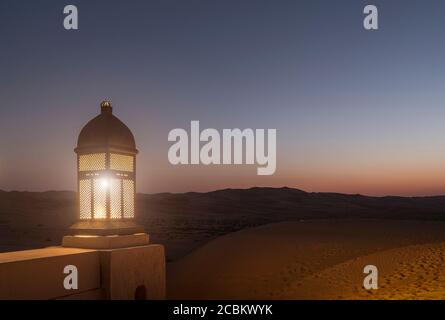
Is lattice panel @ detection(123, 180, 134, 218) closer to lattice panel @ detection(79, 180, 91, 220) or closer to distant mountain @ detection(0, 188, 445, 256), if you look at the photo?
lattice panel @ detection(79, 180, 91, 220)

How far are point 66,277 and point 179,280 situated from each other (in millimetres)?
7654

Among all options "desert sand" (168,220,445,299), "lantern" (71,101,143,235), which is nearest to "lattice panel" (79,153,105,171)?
"lantern" (71,101,143,235)

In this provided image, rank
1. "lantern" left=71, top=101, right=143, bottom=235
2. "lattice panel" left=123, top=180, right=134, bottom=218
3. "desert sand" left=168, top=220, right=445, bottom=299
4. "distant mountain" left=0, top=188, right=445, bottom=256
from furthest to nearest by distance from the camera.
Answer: "distant mountain" left=0, top=188, right=445, bottom=256
"desert sand" left=168, top=220, right=445, bottom=299
"lattice panel" left=123, top=180, right=134, bottom=218
"lantern" left=71, top=101, right=143, bottom=235

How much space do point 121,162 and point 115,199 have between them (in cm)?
80

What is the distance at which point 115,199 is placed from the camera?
9500 mm

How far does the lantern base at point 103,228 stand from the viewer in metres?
9.13

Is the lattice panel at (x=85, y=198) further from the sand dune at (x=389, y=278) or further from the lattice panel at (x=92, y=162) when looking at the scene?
the sand dune at (x=389, y=278)

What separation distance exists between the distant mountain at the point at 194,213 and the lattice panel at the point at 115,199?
15569 mm

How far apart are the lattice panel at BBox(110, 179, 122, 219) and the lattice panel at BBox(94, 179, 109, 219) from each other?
0.12 metres

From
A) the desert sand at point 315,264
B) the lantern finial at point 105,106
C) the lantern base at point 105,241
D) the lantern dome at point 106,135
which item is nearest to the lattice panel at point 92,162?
the lantern dome at point 106,135

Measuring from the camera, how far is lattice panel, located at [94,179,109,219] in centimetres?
941

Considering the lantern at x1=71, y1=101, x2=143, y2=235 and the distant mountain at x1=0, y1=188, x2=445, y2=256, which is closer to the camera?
the lantern at x1=71, y1=101, x2=143, y2=235
